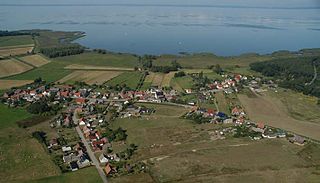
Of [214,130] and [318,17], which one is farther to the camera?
[318,17]

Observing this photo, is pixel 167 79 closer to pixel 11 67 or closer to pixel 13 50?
pixel 11 67

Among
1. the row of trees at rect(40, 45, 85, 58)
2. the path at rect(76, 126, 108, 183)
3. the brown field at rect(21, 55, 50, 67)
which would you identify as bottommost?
the path at rect(76, 126, 108, 183)

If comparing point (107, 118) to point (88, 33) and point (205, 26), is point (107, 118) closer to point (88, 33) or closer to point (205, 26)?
point (88, 33)

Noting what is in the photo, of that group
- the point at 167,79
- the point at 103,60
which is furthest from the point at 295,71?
the point at 103,60

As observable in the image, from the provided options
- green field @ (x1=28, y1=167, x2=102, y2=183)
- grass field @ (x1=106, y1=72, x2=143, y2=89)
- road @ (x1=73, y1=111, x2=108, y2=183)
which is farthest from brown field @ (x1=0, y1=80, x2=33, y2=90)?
green field @ (x1=28, y1=167, x2=102, y2=183)

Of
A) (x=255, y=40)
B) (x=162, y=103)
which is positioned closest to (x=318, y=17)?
(x=255, y=40)

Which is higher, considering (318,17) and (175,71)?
(318,17)

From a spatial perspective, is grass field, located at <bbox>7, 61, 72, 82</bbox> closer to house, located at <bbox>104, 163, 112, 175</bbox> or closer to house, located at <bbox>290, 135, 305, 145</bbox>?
house, located at <bbox>104, 163, 112, 175</bbox>
